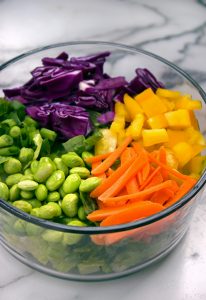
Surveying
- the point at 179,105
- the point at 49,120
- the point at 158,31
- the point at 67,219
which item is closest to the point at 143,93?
the point at 179,105

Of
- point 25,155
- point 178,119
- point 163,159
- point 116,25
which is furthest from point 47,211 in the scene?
point 116,25

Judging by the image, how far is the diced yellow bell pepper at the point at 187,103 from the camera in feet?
4.10

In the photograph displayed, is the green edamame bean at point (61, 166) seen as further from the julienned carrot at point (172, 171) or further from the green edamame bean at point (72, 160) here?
the julienned carrot at point (172, 171)

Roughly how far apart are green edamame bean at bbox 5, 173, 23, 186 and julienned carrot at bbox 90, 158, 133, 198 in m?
0.15

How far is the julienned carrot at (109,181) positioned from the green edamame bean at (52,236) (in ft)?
0.41

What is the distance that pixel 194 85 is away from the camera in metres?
1.30

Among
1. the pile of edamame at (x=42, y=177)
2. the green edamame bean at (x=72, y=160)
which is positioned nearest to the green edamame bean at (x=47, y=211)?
the pile of edamame at (x=42, y=177)

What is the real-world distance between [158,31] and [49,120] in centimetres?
Answer: 61

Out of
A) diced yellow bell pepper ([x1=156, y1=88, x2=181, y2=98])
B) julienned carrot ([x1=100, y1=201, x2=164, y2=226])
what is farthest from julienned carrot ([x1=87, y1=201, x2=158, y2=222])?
diced yellow bell pepper ([x1=156, y1=88, x2=181, y2=98])

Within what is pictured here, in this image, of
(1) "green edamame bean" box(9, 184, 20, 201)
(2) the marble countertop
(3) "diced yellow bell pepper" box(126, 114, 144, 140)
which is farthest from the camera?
(2) the marble countertop

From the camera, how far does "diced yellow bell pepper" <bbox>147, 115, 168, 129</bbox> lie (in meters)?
1.22

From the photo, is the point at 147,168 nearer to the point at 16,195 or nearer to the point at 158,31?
the point at 16,195

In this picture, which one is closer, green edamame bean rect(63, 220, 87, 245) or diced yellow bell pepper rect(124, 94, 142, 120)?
green edamame bean rect(63, 220, 87, 245)

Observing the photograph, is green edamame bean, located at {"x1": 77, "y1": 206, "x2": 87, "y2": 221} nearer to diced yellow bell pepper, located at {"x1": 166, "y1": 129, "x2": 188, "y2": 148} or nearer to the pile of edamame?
the pile of edamame
